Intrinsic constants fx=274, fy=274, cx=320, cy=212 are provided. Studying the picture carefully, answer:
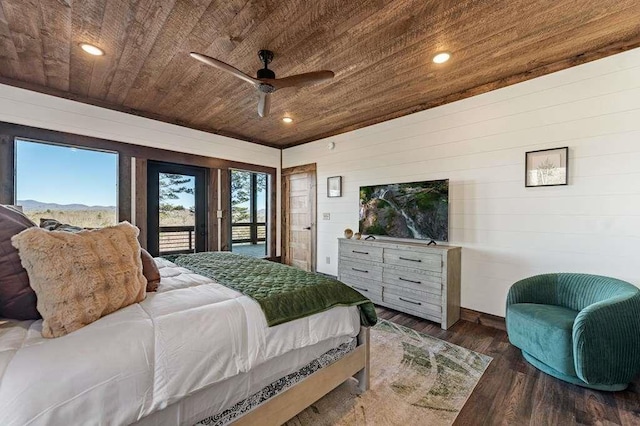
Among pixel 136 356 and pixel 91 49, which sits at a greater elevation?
pixel 91 49

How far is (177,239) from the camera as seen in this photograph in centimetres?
458

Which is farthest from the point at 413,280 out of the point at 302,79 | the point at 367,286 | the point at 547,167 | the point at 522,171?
the point at 302,79

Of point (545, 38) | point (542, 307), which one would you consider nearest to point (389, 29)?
point (545, 38)

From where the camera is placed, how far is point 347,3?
75.9 inches

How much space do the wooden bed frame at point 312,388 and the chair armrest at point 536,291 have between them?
1.59 metres

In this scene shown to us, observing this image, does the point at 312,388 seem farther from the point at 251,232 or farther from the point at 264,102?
the point at 251,232

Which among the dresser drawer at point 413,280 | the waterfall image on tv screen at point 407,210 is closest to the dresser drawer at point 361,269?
the dresser drawer at point 413,280

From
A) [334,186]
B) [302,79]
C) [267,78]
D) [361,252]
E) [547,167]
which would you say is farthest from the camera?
[334,186]

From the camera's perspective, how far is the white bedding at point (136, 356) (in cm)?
88

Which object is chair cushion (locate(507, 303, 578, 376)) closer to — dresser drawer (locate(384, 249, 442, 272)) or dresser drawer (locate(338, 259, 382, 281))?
dresser drawer (locate(384, 249, 442, 272))

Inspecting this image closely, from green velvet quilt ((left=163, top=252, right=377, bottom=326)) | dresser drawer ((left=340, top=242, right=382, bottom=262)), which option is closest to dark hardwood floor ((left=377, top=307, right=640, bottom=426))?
green velvet quilt ((left=163, top=252, right=377, bottom=326))

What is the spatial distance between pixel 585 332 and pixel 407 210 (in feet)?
6.89

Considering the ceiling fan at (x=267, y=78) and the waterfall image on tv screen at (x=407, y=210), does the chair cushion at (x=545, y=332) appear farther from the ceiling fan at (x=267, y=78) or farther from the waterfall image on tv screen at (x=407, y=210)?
the ceiling fan at (x=267, y=78)

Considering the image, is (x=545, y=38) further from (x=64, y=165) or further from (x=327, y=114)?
(x=64, y=165)
